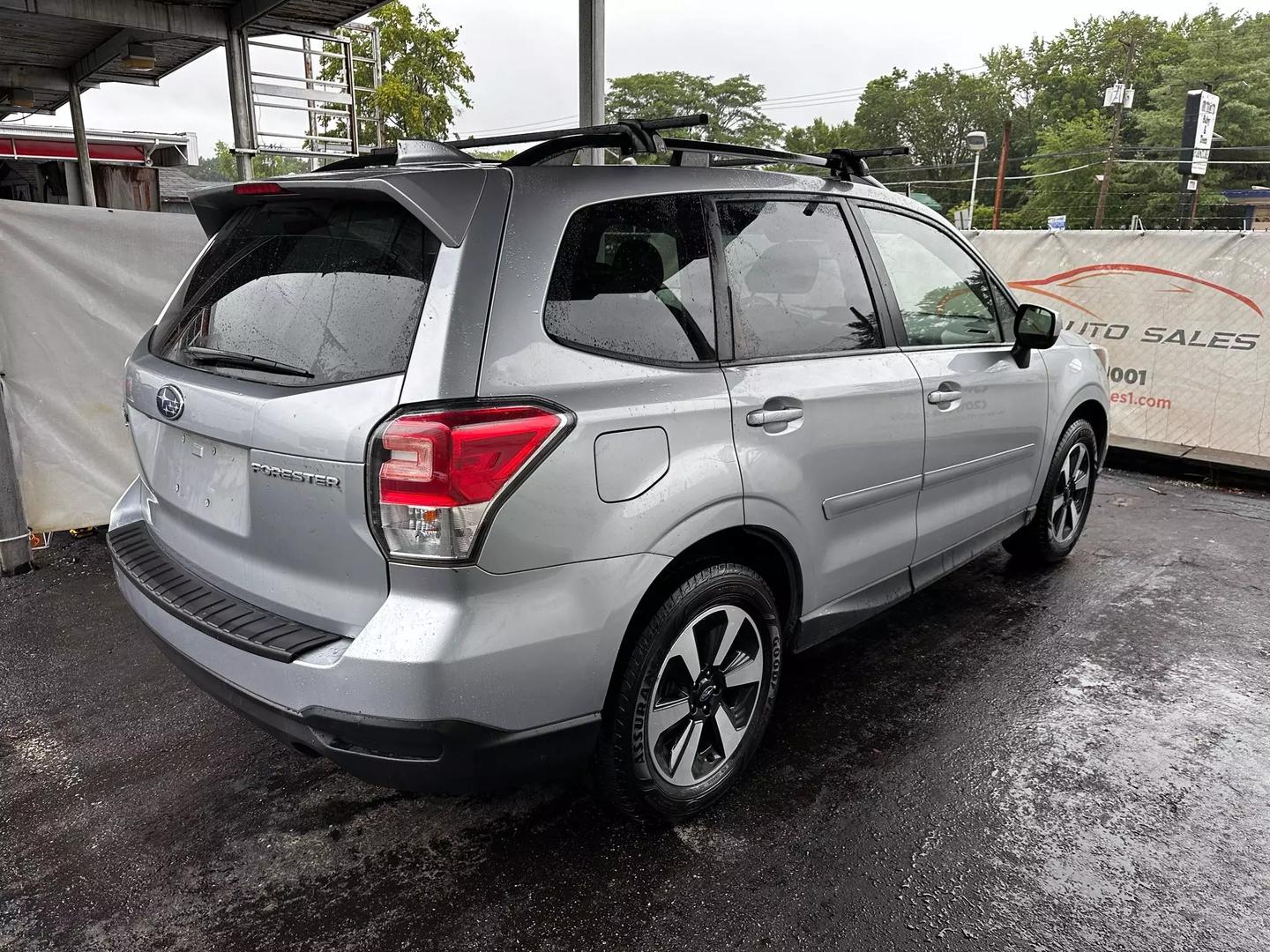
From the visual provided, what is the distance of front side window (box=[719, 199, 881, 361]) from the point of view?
8.72 feet

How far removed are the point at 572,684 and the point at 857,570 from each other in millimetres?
1341

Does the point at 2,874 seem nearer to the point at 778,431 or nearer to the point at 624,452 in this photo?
the point at 624,452

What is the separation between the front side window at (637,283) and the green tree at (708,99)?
330 ft

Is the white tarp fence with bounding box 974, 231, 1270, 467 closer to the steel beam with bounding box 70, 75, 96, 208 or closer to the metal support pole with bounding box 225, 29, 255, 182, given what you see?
the metal support pole with bounding box 225, 29, 255, 182

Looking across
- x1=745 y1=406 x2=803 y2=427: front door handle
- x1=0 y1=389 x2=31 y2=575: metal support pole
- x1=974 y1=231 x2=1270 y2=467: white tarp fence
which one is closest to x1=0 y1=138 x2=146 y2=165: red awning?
x1=0 y1=389 x2=31 y2=575: metal support pole

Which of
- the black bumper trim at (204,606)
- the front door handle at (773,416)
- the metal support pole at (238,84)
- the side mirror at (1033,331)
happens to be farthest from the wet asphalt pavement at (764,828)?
the metal support pole at (238,84)

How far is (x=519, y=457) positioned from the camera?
1.98 metres

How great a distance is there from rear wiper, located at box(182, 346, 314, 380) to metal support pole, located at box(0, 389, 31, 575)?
2.77 metres

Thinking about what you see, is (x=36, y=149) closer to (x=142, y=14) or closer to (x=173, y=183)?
(x=173, y=183)

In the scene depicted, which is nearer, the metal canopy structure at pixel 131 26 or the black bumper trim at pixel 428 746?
the black bumper trim at pixel 428 746

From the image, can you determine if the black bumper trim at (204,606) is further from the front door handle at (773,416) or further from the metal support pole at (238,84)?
the metal support pole at (238,84)

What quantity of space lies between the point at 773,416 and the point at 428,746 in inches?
51.3

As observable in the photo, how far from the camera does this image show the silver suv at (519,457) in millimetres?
1957

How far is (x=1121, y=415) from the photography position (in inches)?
293
